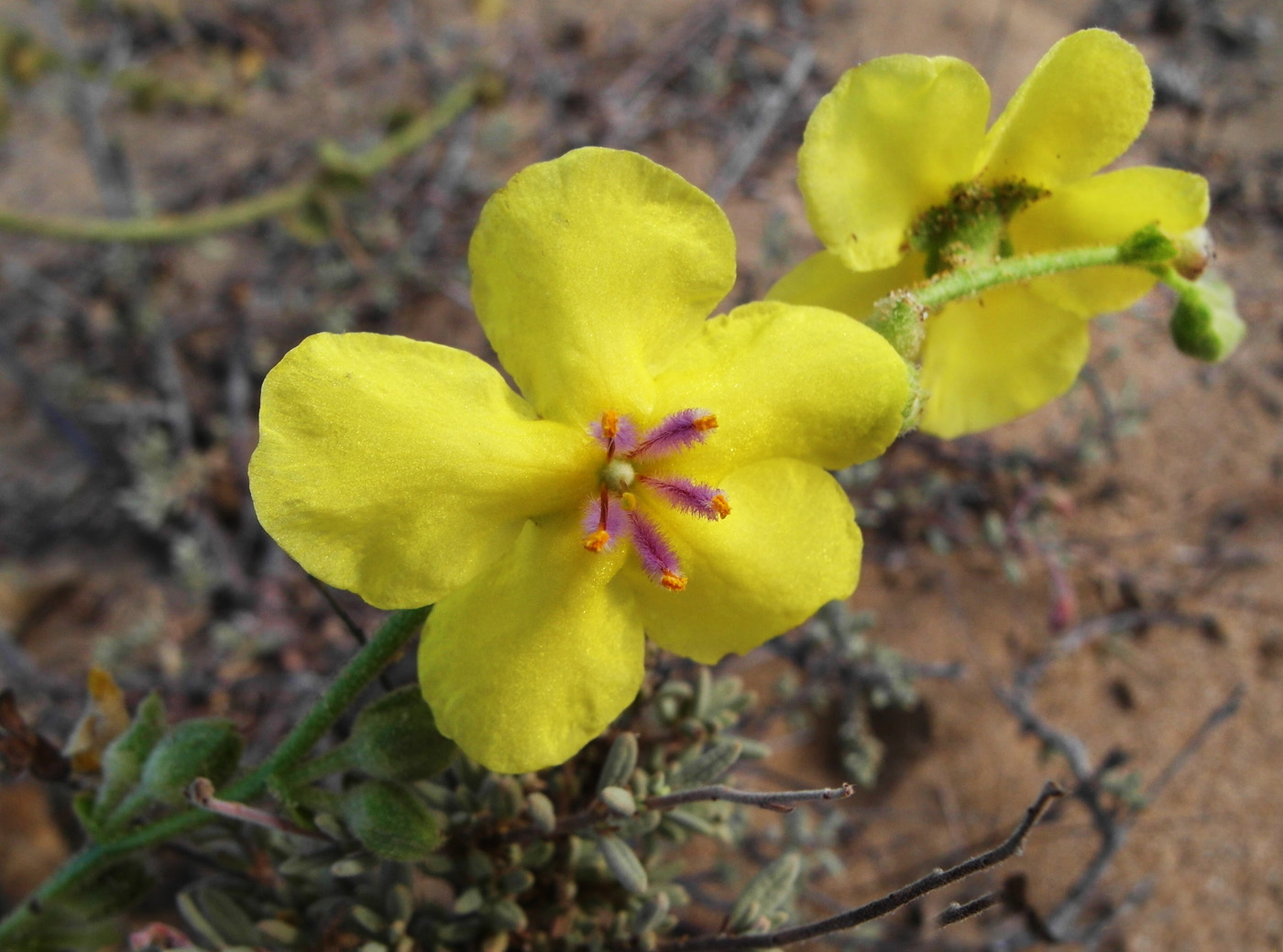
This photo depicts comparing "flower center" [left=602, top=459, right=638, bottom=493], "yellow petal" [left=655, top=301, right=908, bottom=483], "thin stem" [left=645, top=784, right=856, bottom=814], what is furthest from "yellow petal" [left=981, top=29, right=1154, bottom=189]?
"thin stem" [left=645, top=784, right=856, bottom=814]

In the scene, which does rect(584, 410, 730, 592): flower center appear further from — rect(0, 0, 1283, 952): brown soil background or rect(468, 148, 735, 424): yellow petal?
rect(0, 0, 1283, 952): brown soil background

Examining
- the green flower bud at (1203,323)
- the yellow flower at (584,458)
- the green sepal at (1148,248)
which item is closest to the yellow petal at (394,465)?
the yellow flower at (584,458)

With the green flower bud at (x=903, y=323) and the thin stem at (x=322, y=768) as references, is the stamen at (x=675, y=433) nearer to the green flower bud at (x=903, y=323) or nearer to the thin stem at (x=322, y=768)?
the green flower bud at (x=903, y=323)

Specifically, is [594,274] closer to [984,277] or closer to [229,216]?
[984,277]

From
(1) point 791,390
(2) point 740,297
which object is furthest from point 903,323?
(2) point 740,297

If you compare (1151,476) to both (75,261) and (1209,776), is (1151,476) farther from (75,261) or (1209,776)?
(75,261)
